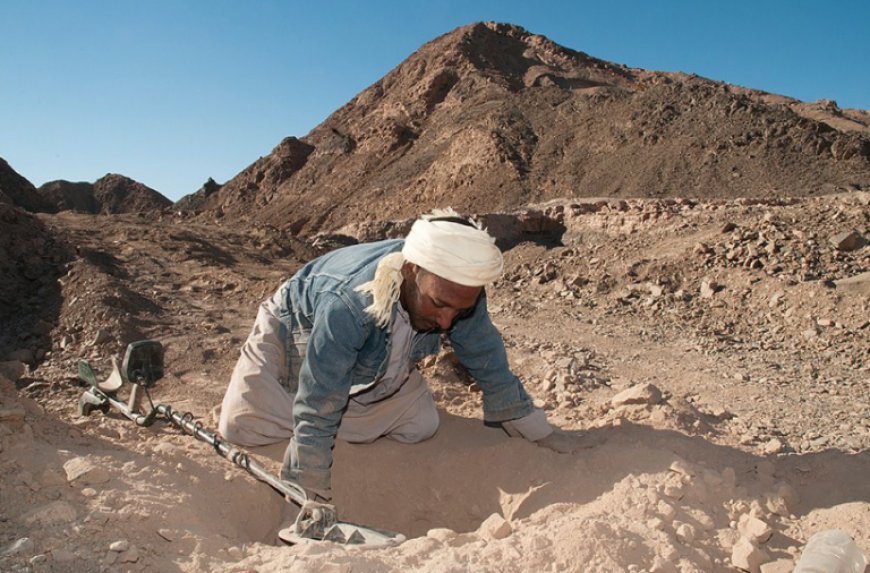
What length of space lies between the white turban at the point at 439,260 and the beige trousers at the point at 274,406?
0.71 m

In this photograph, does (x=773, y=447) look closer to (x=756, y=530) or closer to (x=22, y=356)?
(x=756, y=530)

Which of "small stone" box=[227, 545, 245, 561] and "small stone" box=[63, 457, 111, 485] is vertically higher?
"small stone" box=[63, 457, 111, 485]

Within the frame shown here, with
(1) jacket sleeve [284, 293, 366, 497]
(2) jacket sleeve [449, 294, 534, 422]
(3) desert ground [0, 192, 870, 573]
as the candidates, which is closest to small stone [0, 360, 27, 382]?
(3) desert ground [0, 192, 870, 573]

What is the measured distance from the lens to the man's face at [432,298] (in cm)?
231

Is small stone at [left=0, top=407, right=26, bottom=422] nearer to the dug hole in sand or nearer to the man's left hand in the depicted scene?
the dug hole in sand

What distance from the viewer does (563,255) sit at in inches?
354

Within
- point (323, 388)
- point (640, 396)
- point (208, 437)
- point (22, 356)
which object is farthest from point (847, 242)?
point (22, 356)

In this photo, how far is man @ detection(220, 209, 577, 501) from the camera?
234cm

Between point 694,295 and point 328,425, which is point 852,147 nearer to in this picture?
point 694,295

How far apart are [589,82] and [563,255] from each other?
19.3 metres

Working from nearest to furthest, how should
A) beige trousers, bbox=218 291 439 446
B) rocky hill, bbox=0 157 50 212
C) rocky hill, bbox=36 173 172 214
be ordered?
beige trousers, bbox=218 291 439 446 → rocky hill, bbox=0 157 50 212 → rocky hill, bbox=36 173 172 214

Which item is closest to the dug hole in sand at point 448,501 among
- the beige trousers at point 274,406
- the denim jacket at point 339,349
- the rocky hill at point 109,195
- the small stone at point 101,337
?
the beige trousers at point 274,406

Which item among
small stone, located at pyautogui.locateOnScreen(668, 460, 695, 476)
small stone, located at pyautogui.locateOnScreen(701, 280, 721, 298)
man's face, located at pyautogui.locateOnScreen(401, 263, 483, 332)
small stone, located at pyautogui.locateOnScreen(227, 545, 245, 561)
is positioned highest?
small stone, located at pyautogui.locateOnScreen(701, 280, 721, 298)

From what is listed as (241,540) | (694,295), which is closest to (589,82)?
(694,295)
